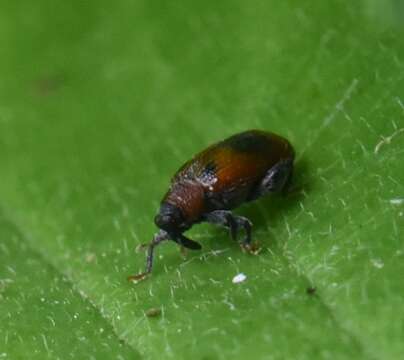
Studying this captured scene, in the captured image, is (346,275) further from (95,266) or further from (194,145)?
(194,145)

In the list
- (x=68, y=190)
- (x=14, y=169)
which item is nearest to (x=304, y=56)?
(x=68, y=190)

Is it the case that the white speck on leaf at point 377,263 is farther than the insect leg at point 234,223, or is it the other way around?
the insect leg at point 234,223

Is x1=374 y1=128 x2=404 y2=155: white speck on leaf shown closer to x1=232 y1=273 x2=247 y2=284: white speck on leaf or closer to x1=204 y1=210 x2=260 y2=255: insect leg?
x1=204 y1=210 x2=260 y2=255: insect leg

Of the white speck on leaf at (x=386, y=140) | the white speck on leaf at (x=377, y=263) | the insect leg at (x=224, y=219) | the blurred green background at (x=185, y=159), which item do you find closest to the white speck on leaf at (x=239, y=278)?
the blurred green background at (x=185, y=159)

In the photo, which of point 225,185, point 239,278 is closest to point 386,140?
point 225,185

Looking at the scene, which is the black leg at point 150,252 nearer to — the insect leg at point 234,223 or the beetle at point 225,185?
the beetle at point 225,185

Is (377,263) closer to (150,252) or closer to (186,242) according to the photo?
(186,242)
